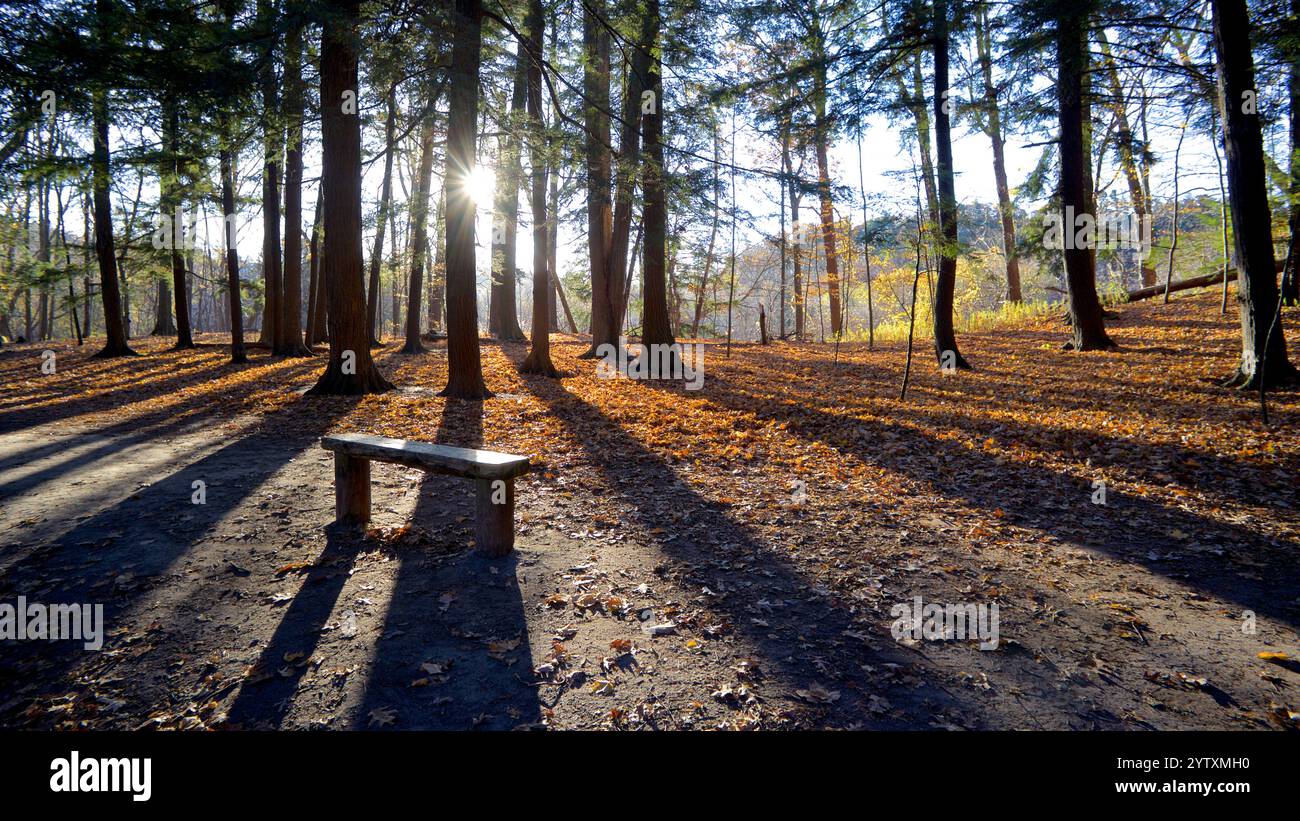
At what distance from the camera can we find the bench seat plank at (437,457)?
4090mm

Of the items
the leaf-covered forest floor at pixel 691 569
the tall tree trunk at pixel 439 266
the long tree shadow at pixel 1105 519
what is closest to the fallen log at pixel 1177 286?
the leaf-covered forest floor at pixel 691 569

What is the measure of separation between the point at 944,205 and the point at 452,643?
31.0ft

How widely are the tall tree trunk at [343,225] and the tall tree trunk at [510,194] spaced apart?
257 cm

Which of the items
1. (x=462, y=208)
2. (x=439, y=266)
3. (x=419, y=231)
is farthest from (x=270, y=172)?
(x=462, y=208)

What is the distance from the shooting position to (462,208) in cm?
966

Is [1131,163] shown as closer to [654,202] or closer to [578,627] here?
[654,202]

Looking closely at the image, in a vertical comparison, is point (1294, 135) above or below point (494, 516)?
above

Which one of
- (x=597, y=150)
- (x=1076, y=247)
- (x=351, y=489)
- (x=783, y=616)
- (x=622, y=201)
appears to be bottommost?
(x=783, y=616)

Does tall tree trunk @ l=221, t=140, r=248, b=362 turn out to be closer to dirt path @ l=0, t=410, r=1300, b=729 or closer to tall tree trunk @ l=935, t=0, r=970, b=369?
dirt path @ l=0, t=410, r=1300, b=729

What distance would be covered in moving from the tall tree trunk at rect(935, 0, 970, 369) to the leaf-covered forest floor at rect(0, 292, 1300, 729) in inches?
116

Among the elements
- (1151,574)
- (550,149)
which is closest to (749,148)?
(550,149)

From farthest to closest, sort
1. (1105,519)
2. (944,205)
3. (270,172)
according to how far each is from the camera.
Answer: (270,172) → (944,205) → (1105,519)
